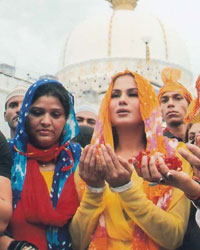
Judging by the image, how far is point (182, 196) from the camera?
2.33m

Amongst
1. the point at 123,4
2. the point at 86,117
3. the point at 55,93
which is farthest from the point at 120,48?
the point at 55,93

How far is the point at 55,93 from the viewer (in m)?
2.72

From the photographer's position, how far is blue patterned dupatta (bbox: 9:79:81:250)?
238 cm

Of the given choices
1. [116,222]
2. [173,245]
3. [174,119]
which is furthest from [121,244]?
[174,119]

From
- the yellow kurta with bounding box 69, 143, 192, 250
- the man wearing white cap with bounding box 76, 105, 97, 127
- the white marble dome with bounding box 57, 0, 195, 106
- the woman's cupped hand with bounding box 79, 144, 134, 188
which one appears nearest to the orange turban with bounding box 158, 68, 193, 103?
the man wearing white cap with bounding box 76, 105, 97, 127

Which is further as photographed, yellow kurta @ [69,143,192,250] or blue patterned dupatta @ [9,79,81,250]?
blue patterned dupatta @ [9,79,81,250]

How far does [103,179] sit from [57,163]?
1.66 feet

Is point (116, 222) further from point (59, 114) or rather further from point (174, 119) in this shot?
point (174, 119)

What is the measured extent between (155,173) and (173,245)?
0.62 meters

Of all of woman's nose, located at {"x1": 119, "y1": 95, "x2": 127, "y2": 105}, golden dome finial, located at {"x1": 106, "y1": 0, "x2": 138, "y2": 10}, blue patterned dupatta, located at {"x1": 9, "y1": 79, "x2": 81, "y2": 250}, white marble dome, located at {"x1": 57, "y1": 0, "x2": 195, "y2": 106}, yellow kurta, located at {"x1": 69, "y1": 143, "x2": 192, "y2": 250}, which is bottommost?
yellow kurta, located at {"x1": 69, "y1": 143, "x2": 192, "y2": 250}

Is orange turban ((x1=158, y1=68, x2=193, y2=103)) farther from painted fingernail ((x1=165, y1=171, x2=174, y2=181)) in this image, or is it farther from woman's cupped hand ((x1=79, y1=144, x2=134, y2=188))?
painted fingernail ((x1=165, y1=171, x2=174, y2=181))

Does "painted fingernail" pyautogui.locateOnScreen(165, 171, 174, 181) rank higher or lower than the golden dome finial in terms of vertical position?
lower

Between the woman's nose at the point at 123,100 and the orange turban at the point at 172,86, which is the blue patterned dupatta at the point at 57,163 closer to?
the woman's nose at the point at 123,100

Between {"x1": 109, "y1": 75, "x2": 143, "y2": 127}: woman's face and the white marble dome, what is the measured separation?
16400mm
